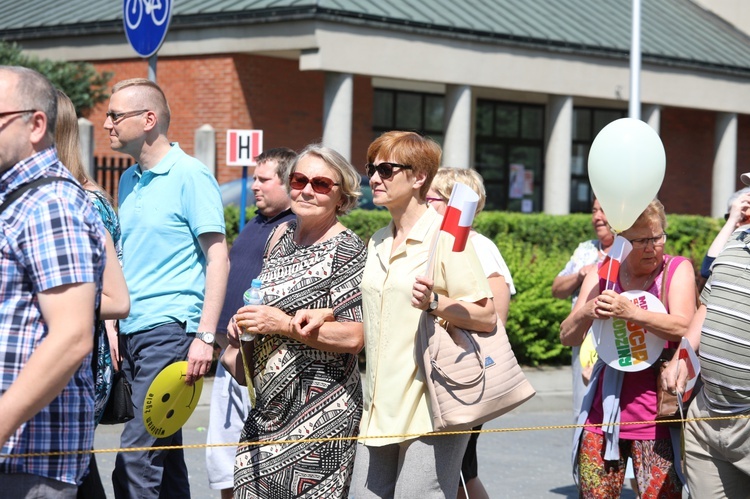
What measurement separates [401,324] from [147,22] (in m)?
4.50

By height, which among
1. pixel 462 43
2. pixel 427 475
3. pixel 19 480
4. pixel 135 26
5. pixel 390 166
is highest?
pixel 462 43

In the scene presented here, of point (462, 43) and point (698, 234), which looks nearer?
point (698, 234)

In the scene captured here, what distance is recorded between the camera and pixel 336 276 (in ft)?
15.5

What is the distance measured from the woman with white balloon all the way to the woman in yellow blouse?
94cm

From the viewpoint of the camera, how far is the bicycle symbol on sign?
26.2ft

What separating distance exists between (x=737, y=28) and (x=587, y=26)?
699 centimetres

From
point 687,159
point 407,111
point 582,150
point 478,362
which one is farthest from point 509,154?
point 478,362

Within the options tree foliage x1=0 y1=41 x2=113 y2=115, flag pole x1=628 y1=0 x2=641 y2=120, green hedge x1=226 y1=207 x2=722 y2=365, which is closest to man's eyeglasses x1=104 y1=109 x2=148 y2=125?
green hedge x1=226 y1=207 x2=722 y2=365

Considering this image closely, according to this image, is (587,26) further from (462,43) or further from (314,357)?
(314,357)

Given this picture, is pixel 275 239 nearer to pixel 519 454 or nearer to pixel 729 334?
pixel 729 334

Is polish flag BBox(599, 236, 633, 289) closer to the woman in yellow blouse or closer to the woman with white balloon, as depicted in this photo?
the woman with white balloon

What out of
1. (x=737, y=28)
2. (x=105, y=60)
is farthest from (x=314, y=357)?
(x=737, y=28)

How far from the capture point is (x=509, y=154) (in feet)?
88.3

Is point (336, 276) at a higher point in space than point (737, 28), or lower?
lower
